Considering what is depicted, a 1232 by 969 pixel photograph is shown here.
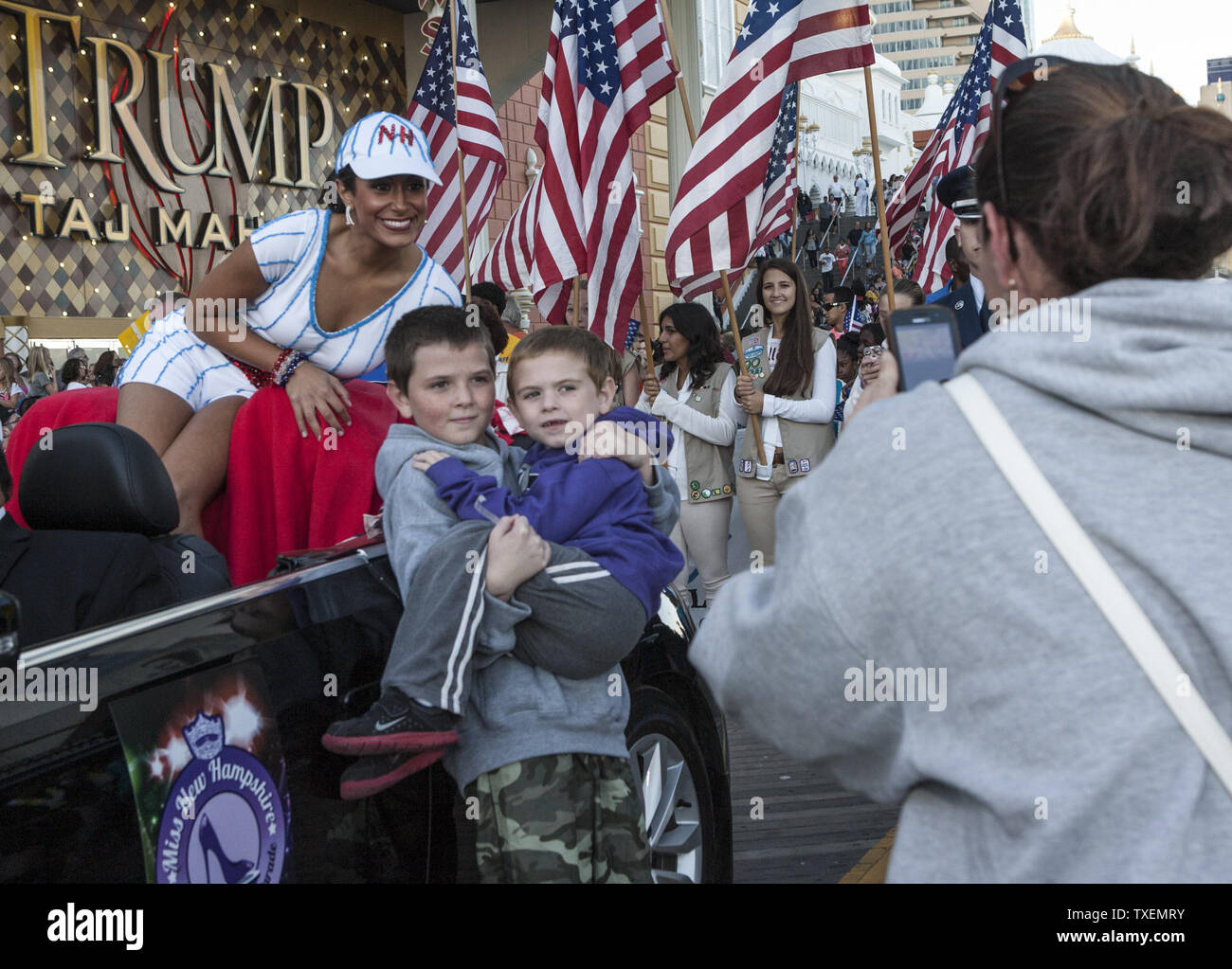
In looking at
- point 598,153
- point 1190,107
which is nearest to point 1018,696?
point 1190,107

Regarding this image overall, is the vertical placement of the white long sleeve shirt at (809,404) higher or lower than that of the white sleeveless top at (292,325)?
lower

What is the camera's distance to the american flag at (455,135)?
8.70 m

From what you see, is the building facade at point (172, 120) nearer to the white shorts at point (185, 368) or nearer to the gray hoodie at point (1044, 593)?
the white shorts at point (185, 368)

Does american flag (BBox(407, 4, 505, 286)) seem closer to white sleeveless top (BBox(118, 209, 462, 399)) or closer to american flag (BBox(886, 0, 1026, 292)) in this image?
american flag (BBox(886, 0, 1026, 292))

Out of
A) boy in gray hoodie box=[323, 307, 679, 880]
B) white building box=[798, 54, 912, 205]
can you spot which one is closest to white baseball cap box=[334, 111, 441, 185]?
boy in gray hoodie box=[323, 307, 679, 880]

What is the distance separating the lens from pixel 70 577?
242 cm

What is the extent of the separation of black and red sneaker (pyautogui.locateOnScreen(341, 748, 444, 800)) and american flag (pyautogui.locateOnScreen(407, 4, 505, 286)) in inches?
260

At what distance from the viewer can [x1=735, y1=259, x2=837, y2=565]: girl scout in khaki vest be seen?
730 centimetres

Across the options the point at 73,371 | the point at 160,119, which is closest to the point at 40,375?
the point at 73,371

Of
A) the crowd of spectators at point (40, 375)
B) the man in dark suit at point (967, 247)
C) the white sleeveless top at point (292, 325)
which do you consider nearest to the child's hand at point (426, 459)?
the white sleeveless top at point (292, 325)

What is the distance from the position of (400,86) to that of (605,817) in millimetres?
13569

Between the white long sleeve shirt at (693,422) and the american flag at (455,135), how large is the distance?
6.73ft

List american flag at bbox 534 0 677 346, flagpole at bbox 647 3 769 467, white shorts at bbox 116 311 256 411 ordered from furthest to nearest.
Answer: american flag at bbox 534 0 677 346, flagpole at bbox 647 3 769 467, white shorts at bbox 116 311 256 411
